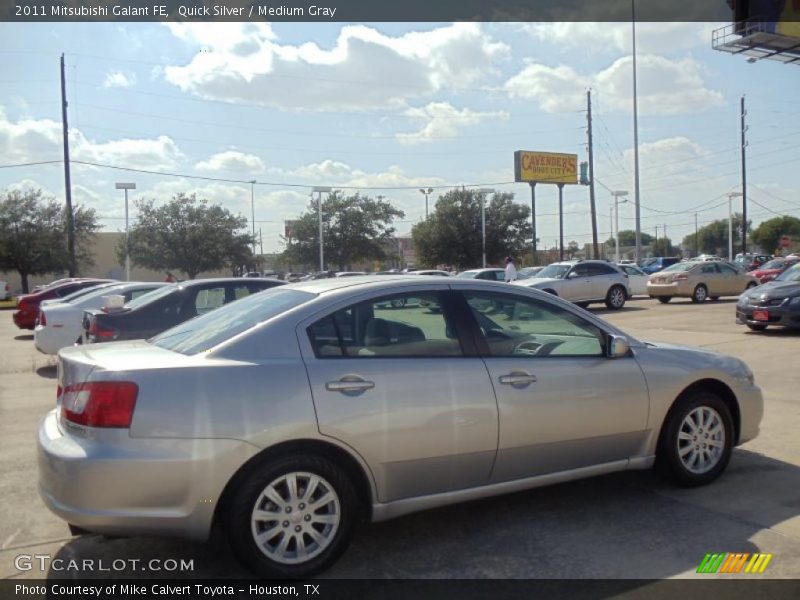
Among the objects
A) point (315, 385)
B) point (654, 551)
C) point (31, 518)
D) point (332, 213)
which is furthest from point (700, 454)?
point (332, 213)

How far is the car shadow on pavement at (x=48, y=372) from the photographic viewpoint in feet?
37.1

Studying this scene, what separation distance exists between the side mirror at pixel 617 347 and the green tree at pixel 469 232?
4905 centimetres

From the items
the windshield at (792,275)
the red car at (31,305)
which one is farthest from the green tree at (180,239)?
the windshield at (792,275)

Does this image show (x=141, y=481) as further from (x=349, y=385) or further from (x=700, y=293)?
(x=700, y=293)

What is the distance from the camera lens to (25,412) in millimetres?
8219

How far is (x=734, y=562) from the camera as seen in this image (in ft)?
13.0

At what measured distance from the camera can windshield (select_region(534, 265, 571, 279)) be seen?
73.1 ft

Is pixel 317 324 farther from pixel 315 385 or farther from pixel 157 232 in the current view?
pixel 157 232

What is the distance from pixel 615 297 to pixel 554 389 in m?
19.3

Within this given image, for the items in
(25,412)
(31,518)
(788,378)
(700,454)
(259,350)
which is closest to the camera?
(259,350)

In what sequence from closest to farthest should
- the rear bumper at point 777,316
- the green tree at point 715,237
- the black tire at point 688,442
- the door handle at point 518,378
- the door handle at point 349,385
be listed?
the door handle at point 349,385 → the door handle at point 518,378 → the black tire at point 688,442 → the rear bumper at point 777,316 → the green tree at point 715,237

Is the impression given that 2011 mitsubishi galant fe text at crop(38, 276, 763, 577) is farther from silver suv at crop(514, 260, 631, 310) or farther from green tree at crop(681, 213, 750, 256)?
green tree at crop(681, 213, 750, 256)

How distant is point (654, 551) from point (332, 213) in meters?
49.4

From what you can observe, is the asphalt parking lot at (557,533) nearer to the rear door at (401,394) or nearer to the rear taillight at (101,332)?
the rear door at (401,394)
